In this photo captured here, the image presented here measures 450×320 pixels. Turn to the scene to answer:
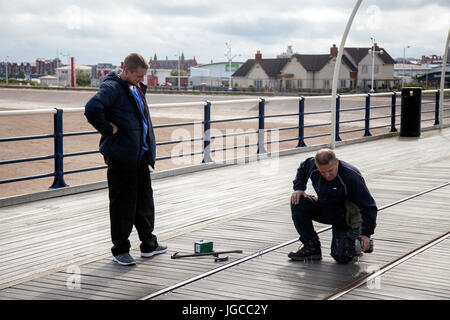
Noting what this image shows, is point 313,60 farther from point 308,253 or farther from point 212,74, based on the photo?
point 308,253

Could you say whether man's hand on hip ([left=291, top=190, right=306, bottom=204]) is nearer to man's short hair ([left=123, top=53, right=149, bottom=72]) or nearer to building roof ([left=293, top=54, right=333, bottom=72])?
man's short hair ([left=123, top=53, right=149, bottom=72])

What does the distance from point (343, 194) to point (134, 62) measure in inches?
77.3

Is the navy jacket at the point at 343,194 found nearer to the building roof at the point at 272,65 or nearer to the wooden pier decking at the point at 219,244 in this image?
the wooden pier decking at the point at 219,244

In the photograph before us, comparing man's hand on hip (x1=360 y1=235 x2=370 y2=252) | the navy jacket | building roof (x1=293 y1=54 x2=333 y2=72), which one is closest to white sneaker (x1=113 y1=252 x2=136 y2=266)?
the navy jacket

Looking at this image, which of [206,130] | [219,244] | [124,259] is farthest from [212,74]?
[124,259]

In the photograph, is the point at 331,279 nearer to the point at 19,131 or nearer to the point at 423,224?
the point at 423,224

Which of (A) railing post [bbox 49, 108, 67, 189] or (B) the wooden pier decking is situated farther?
(A) railing post [bbox 49, 108, 67, 189]

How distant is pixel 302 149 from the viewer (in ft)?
46.2

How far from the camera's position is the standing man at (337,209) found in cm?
561

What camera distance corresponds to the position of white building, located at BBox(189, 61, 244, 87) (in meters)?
134

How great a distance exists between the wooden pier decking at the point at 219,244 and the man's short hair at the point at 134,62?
5.31ft

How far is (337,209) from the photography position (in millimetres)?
5758

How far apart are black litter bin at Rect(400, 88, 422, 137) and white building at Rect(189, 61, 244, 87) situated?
108m
